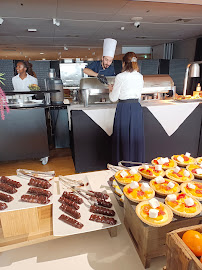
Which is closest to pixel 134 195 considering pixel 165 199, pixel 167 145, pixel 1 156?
pixel 165 199

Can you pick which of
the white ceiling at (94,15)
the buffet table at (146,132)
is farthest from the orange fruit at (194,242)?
the white ceiling at (94,15)

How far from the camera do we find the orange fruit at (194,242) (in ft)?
1.64

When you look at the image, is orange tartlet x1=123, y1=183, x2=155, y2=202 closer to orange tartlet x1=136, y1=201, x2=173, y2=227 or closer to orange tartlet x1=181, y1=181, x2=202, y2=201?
orange tartlet x1=136, y1=201, x2=173, y2=227

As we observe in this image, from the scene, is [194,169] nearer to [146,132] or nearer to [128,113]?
[128,113]

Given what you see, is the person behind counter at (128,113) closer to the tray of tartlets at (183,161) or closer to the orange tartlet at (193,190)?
the tray of tartlets at (183,161)

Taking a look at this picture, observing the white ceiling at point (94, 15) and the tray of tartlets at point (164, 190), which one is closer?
the tray of tartlets at point (164, 190)

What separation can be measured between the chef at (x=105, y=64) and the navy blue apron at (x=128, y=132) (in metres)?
0.75

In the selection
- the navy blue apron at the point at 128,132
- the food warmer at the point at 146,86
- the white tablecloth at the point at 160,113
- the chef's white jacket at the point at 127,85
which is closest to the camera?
the chef's white jacket at the point at 127,85

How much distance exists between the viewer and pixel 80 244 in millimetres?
769

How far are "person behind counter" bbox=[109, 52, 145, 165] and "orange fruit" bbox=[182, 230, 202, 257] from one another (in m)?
1.77

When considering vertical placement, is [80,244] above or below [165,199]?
below

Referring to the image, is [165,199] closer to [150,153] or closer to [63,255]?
[63,255]

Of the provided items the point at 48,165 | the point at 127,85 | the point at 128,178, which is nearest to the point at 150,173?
the point at 128,178

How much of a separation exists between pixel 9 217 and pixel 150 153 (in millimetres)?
2361
